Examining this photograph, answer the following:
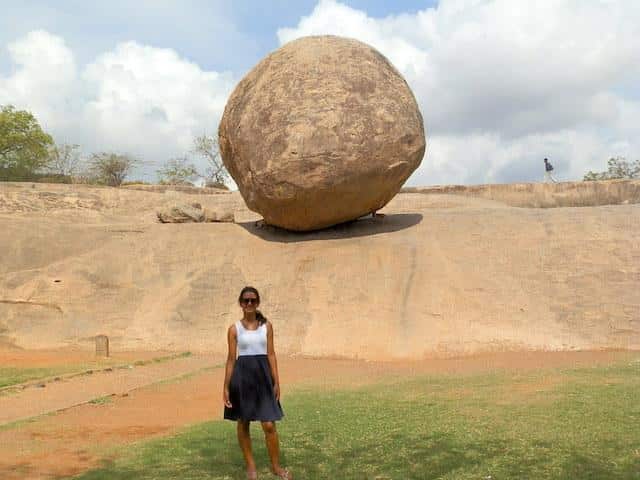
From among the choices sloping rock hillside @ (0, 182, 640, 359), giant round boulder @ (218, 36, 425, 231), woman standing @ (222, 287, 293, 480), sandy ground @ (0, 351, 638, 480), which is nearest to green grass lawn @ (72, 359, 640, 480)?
woman standing @ (222, 287, 293, 480)

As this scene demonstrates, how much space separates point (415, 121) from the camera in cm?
1227

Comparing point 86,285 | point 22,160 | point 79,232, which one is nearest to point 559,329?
point 86,285

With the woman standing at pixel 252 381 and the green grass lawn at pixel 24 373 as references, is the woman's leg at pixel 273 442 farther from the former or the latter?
the green grass lawn at pixel 24 373

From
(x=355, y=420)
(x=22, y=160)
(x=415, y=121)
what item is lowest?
(x=355, y=420)

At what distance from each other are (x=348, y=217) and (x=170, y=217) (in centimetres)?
462

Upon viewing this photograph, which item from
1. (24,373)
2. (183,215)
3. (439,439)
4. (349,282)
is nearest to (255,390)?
(439,439)

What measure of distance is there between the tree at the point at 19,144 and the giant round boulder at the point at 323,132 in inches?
706

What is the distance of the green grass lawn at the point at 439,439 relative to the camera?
4.12 meters

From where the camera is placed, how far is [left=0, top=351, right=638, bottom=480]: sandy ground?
16.4ft

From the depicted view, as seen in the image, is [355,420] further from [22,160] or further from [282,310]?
[22,160]

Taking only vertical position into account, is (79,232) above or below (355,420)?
above

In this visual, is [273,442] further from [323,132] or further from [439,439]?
[323,132]

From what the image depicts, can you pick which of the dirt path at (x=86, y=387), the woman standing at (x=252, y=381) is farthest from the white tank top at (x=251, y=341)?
the dirt path at (x=86, y=387)

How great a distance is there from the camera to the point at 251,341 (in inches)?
161
